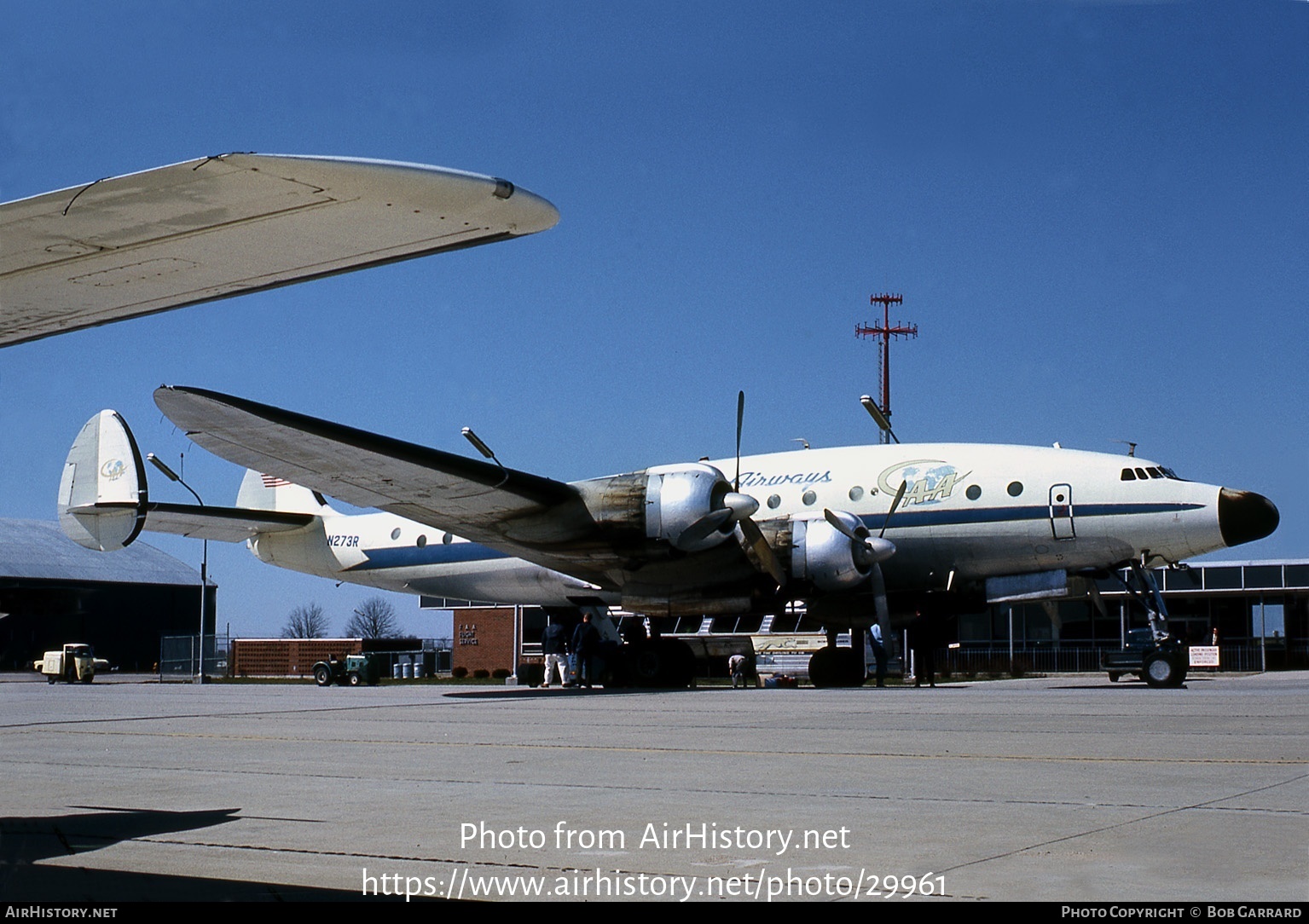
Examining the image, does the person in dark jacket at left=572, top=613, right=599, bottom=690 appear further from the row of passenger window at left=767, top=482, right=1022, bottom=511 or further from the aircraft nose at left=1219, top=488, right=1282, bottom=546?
the aircraft nose at left=1219, top=488, right=1282, bottom=546

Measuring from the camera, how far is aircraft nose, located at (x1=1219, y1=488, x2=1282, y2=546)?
20.9 m

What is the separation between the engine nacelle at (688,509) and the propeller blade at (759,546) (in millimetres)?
326

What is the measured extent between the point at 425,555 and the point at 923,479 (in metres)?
10.9

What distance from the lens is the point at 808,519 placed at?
21922 millimetres

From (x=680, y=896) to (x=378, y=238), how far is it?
2.41 metres

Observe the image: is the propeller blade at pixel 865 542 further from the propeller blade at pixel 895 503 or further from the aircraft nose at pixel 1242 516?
the aircraft nose at pixel 1242 516

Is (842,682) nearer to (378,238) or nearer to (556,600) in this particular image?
(556,600)

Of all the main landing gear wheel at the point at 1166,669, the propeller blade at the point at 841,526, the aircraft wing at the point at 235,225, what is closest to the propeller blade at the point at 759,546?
the propeller blade at the point at 841,526

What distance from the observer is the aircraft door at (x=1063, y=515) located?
70.4 ft

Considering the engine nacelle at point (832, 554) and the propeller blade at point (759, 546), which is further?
the engine nacelle at point (832, 554)

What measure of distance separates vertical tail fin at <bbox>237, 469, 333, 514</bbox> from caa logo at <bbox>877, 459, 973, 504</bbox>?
13.8 m

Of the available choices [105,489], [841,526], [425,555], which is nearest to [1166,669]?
[841,526]

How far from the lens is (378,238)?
3584 mm

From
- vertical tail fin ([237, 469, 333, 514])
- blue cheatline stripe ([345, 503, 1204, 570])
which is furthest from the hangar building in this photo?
blue cheatline stripe ([345, 503, 1204, 570])
